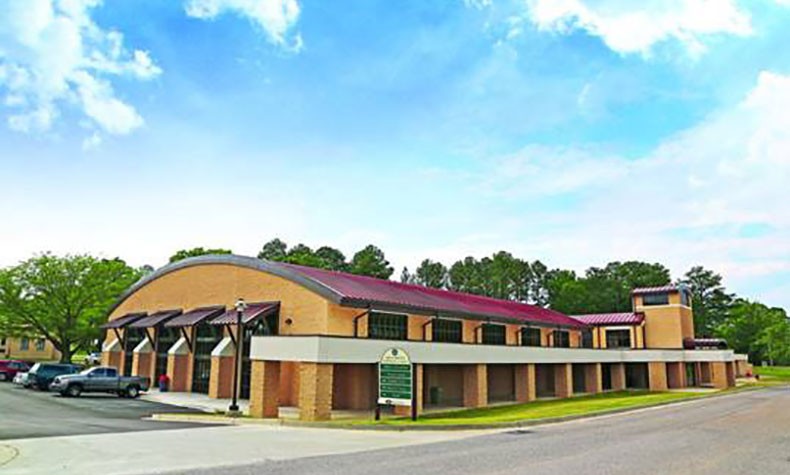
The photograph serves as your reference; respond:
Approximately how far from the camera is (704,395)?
39.8 meters

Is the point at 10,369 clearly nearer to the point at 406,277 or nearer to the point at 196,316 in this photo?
the point at 196,316

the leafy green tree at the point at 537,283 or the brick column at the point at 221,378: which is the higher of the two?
the leafy green tree at the point at 537,283

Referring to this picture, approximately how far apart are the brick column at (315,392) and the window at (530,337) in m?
21.9

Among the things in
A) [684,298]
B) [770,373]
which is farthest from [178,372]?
[770,373]

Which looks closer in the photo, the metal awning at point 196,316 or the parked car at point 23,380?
the metal awning at point 196,316

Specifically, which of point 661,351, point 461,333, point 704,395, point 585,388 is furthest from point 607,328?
point 461,333

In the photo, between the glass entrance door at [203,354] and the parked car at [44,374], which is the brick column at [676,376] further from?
the parked car at [44,374]

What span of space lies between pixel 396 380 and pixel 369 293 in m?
8.64

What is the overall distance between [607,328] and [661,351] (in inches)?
218

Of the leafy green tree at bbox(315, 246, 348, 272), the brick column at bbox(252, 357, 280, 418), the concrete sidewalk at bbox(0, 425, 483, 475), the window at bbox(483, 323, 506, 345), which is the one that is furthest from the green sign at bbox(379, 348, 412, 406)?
the leafy green tree at bbox(315, 246, 348, 272)

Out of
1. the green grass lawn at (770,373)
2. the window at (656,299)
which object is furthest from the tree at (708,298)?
the window at (656,299)

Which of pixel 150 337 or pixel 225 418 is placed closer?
pixel 225 418

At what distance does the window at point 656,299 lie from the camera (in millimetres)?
53556

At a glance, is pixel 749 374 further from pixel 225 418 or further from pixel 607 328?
pixel 225 418
